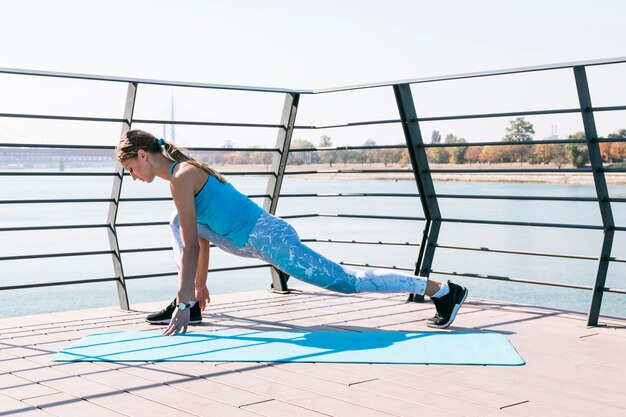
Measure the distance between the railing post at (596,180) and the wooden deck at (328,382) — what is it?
15 centimetres

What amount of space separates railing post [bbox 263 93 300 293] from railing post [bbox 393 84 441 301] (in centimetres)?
75

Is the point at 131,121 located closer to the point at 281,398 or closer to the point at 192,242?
the point at 192,242

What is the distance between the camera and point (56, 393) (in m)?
2.99

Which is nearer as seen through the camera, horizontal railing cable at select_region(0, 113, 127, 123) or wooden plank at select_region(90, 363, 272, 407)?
wooden plank at select_region(90, 363, 272, 407)

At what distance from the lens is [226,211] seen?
13.2 ft

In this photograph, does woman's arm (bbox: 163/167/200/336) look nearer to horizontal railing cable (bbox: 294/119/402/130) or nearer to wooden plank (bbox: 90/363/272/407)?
wooden plank (bbox: 90/363/272/407)

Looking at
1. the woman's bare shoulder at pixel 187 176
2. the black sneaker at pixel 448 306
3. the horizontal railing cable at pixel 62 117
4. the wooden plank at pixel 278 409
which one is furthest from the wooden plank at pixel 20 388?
the black sneaker at pixel 448 306

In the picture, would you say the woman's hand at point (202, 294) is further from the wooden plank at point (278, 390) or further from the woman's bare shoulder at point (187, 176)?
the wooden plank at point (278, 390)

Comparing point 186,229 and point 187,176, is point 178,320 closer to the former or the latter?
point 186,229

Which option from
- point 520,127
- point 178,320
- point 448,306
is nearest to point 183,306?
point 178,320

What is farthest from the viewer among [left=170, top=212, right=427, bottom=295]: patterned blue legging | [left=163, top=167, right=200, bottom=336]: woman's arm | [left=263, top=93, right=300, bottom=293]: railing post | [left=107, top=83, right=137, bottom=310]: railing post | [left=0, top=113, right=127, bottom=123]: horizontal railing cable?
[left=263, top=93, right=300, bottom=293]: railing post

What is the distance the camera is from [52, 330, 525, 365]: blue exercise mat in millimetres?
3498

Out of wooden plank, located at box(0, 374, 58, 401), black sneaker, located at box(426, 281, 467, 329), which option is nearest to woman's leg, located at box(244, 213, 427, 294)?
black sneaker, located at box(426, 281, 467, 329)

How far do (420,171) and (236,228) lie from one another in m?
1.52
